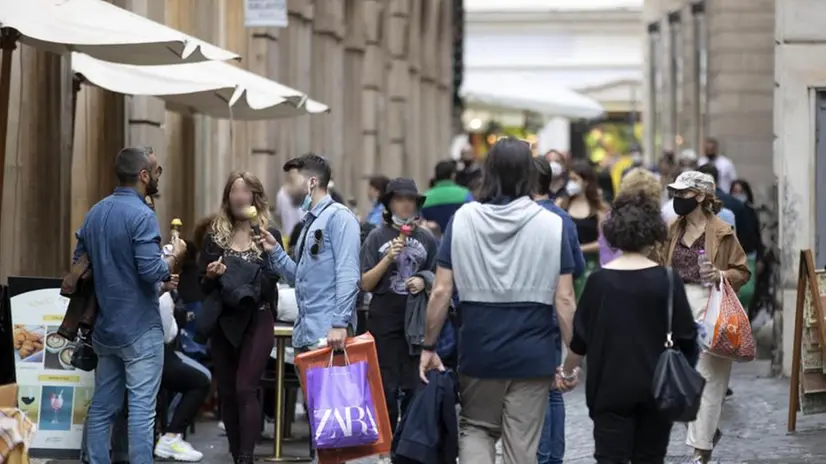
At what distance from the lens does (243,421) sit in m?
12.0

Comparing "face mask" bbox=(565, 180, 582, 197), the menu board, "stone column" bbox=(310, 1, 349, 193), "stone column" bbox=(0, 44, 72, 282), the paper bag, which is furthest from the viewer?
"stone column" bbox=(310, 1, 349, 193)

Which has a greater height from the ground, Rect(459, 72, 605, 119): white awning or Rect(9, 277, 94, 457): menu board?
Rect(459, 72, 605, 119): white awning

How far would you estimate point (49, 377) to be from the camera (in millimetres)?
11773

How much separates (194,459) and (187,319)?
1057 millimetres

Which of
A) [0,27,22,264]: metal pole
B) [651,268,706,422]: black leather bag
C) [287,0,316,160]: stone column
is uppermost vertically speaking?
[287,0,316,160]: stone column

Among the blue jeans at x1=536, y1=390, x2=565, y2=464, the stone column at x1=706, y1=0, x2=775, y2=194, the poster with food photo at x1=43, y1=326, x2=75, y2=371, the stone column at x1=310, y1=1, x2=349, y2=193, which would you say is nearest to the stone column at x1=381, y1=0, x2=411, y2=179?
the stone column at x1=310, y1=1, x2=349, y2=193

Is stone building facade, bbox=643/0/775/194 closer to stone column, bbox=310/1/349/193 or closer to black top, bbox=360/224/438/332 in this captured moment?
stone column, bbox=310/1/349/193

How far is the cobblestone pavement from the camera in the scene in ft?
42.9

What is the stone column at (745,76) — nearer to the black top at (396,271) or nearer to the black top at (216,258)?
the black top at (396,271)

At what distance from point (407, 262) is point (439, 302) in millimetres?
3061

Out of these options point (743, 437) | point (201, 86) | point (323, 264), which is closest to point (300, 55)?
point (201, 86)

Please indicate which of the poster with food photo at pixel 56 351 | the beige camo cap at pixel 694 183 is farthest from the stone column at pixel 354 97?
the poster with food photo at pixel 56 351

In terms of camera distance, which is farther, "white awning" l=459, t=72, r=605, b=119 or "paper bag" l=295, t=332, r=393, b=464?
"white awning" l=459, t=72, r=605, b=119

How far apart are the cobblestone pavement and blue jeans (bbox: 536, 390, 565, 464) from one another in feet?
5.44
